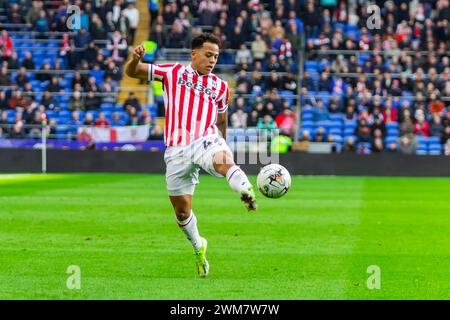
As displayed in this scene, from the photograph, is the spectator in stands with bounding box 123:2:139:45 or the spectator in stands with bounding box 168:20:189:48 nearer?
the spectator in stands with bounding box 168:20:189:48

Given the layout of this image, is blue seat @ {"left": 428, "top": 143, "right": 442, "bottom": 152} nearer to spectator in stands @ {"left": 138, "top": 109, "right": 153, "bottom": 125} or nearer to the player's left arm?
spectator in stands @ {"left": 138, "top": 109, "right": 153, "bottom": 125}

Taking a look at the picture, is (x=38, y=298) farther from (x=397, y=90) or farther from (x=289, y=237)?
(x=397, y=90)

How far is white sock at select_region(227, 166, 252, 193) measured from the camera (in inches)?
373

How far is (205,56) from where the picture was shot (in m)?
10.8

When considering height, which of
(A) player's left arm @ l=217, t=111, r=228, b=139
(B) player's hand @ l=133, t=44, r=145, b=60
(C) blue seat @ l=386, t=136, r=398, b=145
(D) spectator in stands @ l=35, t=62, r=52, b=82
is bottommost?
(C) blue seat @ l=386, t=136, r=398, b=145

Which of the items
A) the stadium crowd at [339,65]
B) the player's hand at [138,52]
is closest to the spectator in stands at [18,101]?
the stadium crowd at [339,65]

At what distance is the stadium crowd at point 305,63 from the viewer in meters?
34.1

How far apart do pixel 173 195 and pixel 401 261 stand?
313cm

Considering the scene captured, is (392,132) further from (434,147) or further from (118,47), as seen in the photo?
(118,47)

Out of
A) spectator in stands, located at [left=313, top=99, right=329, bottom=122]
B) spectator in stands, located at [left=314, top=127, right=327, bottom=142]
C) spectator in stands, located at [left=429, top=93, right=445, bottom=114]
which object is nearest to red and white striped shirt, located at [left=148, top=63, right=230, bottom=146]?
spectator in stands, located at [left=314, top=127, right=327, bottom=142]

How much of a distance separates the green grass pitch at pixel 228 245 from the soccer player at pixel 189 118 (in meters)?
0.87

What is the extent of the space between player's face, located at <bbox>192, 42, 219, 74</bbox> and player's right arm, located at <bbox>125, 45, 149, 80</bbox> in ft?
1.80

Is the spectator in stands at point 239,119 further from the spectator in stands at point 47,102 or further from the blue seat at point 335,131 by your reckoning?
the spectator in stands at point 47,102

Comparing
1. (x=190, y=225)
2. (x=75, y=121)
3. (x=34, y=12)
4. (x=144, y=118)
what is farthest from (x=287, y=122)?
(x=190, y=225)
